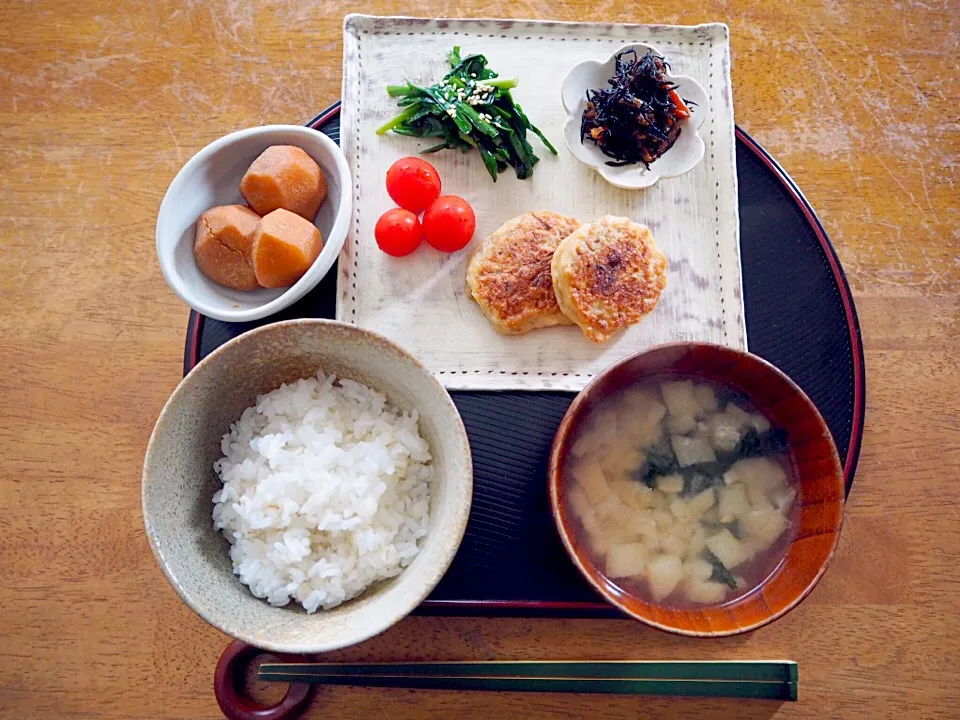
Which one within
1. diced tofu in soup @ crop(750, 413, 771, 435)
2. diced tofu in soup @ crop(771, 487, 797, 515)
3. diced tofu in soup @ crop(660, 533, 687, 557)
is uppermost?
diced tofu in soup @ crop(750, 413, 771, 435)

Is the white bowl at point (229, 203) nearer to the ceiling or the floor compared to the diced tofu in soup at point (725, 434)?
nearer to the ceiling

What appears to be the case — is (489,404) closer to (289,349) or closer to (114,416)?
(289,349)

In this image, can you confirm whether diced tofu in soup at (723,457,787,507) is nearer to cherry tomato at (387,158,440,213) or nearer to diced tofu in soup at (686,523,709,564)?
diced tofu in soup at (686,523,709,564)

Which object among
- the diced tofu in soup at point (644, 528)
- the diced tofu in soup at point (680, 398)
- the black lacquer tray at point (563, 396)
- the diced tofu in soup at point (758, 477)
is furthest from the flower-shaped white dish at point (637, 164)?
the diced tofu in soup at point (644, 528)

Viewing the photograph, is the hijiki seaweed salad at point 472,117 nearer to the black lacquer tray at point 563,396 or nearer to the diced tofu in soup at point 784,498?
the black lacquer tray at point 563,396

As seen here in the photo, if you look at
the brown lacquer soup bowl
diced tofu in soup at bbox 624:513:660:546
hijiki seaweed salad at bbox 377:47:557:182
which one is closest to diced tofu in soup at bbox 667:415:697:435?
the brown lacquer soup bowl

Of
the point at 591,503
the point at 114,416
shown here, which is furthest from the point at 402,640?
the point at 114,416
